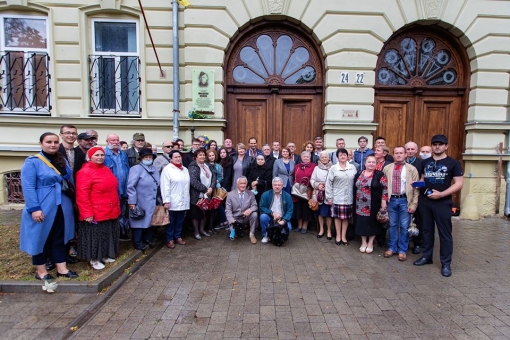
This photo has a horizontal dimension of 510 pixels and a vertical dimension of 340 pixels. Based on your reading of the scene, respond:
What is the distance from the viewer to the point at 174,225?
555 centimetres

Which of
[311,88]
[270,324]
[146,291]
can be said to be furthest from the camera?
[311,88]

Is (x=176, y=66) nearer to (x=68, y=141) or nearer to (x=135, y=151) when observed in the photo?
(x=135, y=151)

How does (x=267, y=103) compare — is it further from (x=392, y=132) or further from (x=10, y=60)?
(x=10, y=60)

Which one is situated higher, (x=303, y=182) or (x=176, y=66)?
(x=176, y=66)

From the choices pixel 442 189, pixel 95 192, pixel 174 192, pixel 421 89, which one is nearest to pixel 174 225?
pixel 174 192

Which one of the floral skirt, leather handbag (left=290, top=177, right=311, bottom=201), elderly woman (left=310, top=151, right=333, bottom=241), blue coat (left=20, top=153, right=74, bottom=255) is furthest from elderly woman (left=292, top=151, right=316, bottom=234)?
blue coat (left=20, top=153, right=74, bottom=255)

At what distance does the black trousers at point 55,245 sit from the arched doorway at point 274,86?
4930 mm

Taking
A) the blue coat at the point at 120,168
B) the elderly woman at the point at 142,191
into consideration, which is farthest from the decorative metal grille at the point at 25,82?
the elderly woman at the point at 142,191

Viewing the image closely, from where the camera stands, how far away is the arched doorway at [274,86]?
809 centimetres

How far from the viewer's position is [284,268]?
456cm

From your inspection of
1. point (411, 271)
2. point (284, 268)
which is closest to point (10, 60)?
point (284, 268)

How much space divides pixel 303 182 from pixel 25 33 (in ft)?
27.2

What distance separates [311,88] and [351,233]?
4247 millimetres

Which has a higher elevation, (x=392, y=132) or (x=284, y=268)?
(x=392, y=132)
